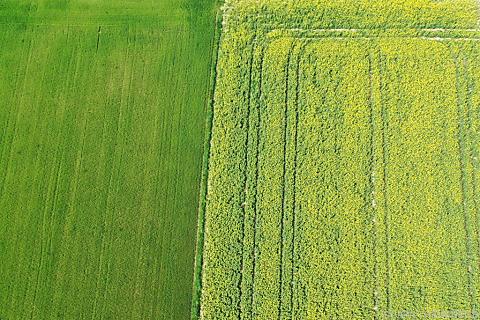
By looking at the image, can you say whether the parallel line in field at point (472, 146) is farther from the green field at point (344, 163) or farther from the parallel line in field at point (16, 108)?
the parallel line in field at point (16, 108)

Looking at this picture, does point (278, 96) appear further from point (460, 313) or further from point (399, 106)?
point (460, 313)

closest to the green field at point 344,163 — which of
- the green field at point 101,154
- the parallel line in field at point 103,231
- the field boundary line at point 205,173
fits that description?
the field boundary line at point 205,173

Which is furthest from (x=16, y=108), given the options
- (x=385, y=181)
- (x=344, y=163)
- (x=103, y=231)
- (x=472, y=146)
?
(x=472, y=146)

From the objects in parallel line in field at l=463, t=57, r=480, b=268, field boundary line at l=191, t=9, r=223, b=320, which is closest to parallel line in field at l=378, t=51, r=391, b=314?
parallel line in field at l=463, t=57, r=480, b=268

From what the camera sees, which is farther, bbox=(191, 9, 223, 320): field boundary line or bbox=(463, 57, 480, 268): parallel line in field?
bbox=(463, 57, 480, 268): parallel line in field

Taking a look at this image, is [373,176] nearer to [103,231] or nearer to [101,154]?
[103,231]

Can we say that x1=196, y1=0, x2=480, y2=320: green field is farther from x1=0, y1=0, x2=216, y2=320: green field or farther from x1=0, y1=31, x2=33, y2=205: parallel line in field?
x1=0, y1=31, x2=33, y2=205: parallel line in field

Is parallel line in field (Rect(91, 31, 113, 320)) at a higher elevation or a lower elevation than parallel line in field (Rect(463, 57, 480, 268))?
lower

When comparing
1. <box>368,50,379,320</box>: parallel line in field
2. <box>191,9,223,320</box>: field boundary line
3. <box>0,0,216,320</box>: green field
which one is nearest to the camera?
<box>368,50,379,320</box>: parallel line in field
